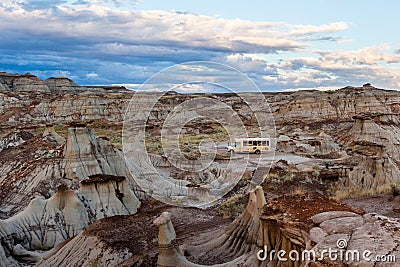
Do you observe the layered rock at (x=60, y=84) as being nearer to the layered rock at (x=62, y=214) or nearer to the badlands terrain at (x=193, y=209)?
the badlands terrain at (x=193, y=209)

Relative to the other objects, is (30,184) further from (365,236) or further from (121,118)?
(121,118)

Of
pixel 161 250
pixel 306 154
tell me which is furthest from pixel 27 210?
pixel 306 154

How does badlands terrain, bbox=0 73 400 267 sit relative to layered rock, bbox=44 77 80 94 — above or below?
above

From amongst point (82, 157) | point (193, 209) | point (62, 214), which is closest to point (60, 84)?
point (82, 157)

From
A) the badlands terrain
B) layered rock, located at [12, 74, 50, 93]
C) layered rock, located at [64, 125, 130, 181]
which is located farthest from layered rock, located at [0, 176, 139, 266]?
layered rock, located at [12, 74, 50, 93]

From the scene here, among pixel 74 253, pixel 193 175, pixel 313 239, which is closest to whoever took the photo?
pixel 313 239

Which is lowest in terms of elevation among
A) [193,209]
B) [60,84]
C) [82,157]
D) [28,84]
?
[60,84]

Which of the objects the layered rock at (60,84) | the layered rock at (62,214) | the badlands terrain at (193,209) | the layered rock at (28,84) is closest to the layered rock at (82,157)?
the badlands terrain at (193,209)

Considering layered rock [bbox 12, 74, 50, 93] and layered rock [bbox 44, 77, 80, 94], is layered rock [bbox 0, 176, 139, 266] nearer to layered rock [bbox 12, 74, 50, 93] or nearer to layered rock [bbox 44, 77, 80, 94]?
layered rock [bbox 12, 74, 50, 93]

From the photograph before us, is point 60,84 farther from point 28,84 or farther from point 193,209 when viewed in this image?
point 193,209

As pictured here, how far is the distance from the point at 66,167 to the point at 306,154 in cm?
2231

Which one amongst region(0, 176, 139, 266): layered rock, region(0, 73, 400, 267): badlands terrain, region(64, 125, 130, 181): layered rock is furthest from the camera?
region(64, 125, 130, 181): layered rock

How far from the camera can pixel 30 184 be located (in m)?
22.2

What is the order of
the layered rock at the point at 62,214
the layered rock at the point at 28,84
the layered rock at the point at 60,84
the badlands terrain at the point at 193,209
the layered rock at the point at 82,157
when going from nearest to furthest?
the badlands terrain at the point at 193,209, the layered rock at the point at 62,214, the layered rock at the point at 82,157, the layered rock at the point at 28,84, the layered rock at the point at 60,84
